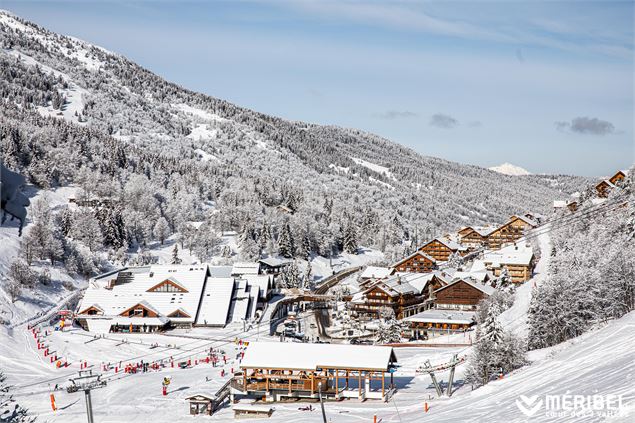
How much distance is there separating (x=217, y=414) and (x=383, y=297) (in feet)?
134

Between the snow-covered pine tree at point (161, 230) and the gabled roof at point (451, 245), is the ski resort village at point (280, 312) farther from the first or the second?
the gabled roof at point (451, 245)

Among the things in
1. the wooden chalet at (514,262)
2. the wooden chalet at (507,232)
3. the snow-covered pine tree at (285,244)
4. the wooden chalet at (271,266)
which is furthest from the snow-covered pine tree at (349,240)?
the wooden chalet at (514,262)

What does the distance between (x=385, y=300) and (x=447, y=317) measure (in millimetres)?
10478

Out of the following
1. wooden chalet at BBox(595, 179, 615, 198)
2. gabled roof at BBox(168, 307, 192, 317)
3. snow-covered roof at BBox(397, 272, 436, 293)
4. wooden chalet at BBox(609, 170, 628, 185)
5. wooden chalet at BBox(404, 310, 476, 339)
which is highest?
wooden chalet at BBox(609, 170, 628, 185)

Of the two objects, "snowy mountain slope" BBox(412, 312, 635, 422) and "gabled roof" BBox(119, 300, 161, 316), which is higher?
"snowy mountain slope" BBox(412, 312, 635, 422)

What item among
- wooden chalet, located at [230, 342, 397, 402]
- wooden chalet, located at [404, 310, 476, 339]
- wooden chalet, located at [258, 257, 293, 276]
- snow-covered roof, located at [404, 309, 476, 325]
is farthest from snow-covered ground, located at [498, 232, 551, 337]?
wooden chalet, located at [258, 257, 293, 276]

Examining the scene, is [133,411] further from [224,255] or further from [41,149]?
[41,149]

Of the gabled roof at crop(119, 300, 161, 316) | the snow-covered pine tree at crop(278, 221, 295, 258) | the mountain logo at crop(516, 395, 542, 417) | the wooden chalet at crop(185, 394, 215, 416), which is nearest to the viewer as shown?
the mountain logo at crop(516, 395, 542, 417)

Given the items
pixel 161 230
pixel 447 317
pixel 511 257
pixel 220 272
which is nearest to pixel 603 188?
pixel 511 257

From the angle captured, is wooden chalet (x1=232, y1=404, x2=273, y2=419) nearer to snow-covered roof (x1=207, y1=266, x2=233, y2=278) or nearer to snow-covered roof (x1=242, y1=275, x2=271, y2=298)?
snow-covered roof (x1=242, y1=275, x2=271, y2=298)

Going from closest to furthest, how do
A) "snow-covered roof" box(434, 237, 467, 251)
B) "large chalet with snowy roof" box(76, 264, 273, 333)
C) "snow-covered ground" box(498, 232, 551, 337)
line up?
1. "snow-covered ground" box(498, 232, 551, 337)
2. "large chalet with snowy roof" box(76, 264, 273, 333)
3. "snow-covered roof" box(434, 237, 467, 251)

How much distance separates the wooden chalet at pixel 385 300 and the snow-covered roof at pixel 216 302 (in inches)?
645

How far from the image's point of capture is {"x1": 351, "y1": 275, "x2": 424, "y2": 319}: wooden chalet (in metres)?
77.3

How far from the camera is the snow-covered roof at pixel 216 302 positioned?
67.8 m
